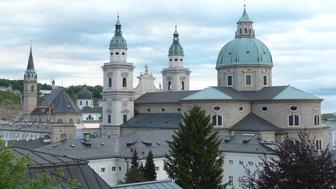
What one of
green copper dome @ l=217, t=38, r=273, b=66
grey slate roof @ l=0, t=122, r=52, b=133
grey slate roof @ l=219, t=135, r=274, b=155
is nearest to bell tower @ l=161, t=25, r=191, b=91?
green copper dome @ l=217, t=38, r=273, b=66

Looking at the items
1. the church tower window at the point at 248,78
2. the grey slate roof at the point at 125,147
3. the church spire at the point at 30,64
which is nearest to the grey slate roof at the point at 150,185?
the grey slate roof at the point at 125,147

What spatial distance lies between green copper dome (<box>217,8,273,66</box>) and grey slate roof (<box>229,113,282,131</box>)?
27.5ft

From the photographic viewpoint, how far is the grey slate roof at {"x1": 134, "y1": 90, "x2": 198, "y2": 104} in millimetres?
68375

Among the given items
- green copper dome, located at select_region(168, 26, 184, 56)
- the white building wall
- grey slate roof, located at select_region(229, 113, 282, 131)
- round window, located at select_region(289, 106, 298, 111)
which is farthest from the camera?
green copper dome, located at select_region(168, 26, 184, 56)

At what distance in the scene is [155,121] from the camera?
2618 inches

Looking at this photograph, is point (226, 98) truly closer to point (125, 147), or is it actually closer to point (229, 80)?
point (229, 80)

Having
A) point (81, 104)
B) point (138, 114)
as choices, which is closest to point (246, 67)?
point (138, 114)

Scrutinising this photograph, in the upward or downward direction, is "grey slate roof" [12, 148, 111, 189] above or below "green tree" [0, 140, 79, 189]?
below

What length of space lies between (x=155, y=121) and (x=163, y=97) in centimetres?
503

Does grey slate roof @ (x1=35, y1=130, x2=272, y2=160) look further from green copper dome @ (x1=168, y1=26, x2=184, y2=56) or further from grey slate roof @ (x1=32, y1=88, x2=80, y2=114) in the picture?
grey slate roof @ (x1=32, y1=88, x2=80, y2=114)

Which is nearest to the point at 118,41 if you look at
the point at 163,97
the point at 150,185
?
the point at 163,97

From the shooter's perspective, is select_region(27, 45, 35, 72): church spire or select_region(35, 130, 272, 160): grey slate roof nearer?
select_region(35, 130, 272, 160): grey slate roof

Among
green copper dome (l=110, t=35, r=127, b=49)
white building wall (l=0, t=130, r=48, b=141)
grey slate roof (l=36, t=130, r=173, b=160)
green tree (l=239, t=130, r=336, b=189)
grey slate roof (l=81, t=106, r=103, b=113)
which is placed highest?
green copper dome (l=110, t=35, r=127, b=49)

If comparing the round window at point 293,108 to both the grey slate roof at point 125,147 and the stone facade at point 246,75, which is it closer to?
the stone facade at point 246,75
